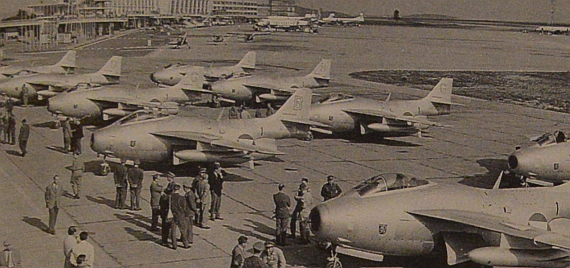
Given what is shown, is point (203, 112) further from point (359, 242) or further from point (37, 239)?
point (359, 242)

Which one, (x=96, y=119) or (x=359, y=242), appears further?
(x=96, y=119)

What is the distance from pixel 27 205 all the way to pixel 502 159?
19225mm

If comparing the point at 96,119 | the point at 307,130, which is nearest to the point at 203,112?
the point at 96,119

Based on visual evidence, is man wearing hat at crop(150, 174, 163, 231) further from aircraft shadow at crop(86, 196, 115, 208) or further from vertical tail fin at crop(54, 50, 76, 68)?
vertical tail fin at crop(54, 50, 76, 68)

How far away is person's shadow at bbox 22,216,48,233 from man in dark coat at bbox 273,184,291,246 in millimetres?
5722

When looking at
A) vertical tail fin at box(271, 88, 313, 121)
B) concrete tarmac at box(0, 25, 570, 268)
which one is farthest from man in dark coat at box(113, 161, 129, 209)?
vertical tail fin at box(271, 88, 313, 121)

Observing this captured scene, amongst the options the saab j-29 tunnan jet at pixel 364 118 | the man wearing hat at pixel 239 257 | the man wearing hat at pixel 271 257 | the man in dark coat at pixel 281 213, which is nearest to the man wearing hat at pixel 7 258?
the man wearing hat at pixel 239 257

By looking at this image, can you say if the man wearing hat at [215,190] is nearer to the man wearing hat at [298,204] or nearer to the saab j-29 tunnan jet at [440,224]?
the man wearing hat at [298,204]

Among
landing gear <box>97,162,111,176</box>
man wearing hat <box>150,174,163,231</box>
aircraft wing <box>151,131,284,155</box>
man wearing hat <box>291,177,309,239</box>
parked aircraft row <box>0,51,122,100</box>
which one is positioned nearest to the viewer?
man wearing hat <box>291,177,309,239</box>

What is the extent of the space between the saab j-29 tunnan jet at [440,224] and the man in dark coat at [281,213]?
74.1 inches

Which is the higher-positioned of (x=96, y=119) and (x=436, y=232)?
(x=436, y=232)

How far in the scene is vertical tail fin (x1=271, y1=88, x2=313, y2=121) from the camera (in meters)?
25.3

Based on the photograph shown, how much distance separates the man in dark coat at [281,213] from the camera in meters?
15.2

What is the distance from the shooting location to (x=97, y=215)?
57.6 feet
